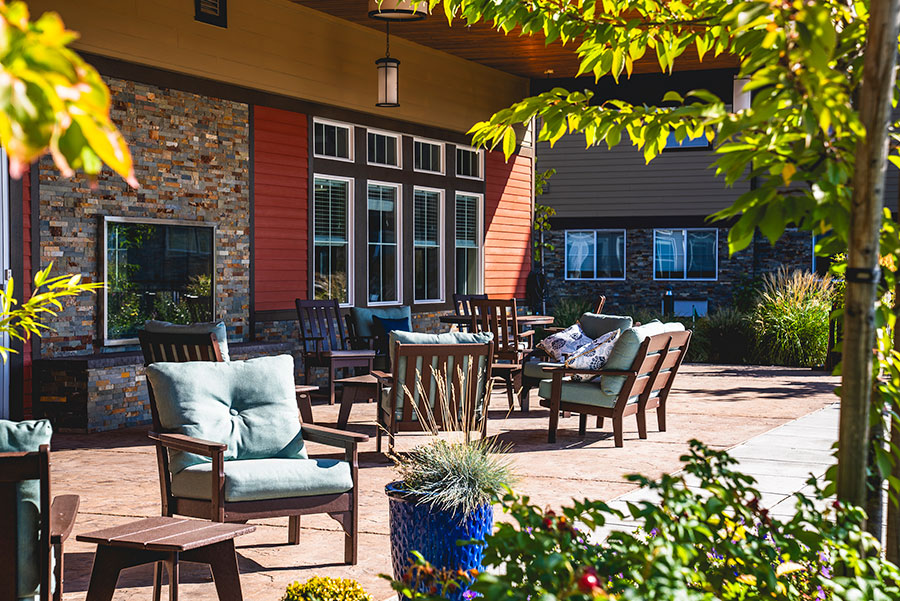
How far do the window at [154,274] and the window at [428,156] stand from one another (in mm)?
4112

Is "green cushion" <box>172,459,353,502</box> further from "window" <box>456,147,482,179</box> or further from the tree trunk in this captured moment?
"window" <box>456,147,482,179</box>

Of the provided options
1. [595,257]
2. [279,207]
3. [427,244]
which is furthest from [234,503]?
[595,257]

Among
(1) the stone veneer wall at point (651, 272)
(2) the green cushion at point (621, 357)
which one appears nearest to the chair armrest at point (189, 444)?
(2) the green cushion at point (621, 357)

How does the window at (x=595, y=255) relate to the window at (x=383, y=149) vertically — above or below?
below

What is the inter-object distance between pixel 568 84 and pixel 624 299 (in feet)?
29.4

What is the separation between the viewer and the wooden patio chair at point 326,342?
421 inches

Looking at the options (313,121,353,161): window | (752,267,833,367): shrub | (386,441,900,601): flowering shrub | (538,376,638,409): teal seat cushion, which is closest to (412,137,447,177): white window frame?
(313,121,353,161): window

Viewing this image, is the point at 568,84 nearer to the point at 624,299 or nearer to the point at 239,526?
the point at 624,299

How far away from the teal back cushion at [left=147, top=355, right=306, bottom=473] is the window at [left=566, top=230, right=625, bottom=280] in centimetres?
1875

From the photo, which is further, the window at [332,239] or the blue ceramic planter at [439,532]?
the window at [332,239]

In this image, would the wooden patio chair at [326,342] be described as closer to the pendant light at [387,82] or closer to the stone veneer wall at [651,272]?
the pendant light at [387,82]

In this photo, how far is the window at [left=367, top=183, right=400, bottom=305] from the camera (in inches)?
515

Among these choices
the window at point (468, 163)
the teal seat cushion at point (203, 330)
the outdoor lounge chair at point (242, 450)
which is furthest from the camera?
the window at point (468, 163)

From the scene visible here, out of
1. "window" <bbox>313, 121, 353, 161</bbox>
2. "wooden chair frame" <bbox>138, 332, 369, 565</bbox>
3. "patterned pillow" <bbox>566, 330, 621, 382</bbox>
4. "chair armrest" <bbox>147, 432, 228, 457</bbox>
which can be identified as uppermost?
"window" <bbox>313, 121, 353, 161</bbox>
